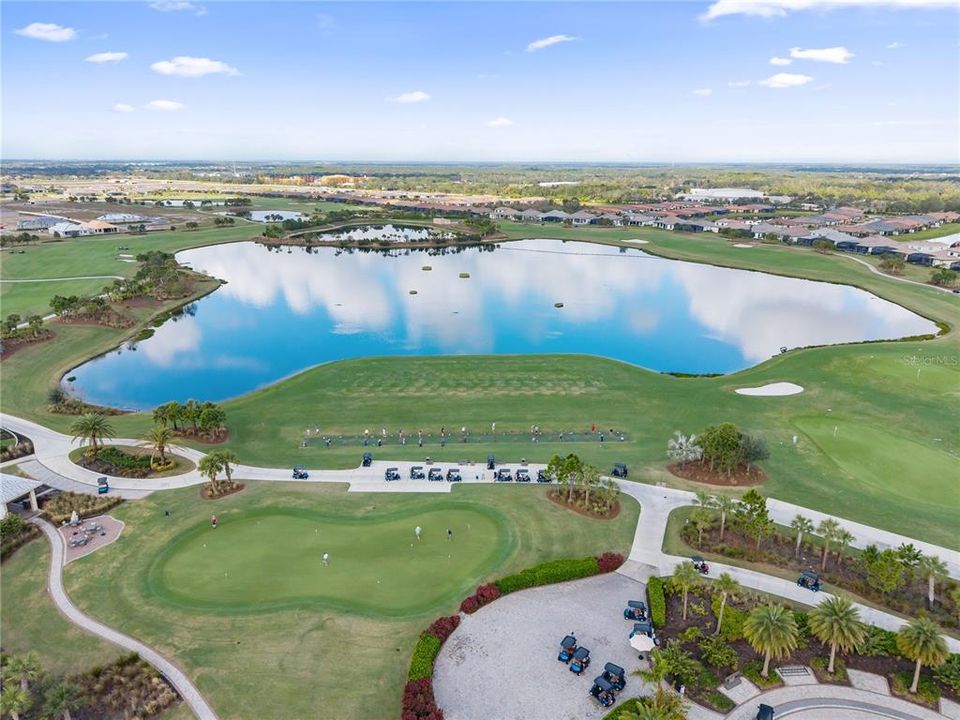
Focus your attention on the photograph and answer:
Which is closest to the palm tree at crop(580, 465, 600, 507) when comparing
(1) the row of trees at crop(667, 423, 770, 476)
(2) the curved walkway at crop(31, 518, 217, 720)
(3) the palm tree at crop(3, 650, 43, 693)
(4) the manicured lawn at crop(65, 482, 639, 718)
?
(4) the manicured lawn at crop(65, 482, 639, 718)

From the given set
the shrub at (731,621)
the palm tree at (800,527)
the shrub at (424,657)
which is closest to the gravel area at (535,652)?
the shrub at (424,657)

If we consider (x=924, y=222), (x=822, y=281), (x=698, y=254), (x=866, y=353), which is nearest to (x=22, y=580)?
(x=866, y=353)

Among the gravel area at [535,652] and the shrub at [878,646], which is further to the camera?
the shrub at [878,646]

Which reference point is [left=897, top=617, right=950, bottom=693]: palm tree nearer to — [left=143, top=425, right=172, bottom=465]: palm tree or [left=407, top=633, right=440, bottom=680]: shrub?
[left=407, top=633, right=440, bottom=680]: shrub

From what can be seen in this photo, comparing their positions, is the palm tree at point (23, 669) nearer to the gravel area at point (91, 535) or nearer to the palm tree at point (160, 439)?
the gravel area at point (91, 535)

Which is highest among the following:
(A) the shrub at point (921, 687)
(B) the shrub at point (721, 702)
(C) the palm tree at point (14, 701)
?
(C) the palm tree at point (14, 701)

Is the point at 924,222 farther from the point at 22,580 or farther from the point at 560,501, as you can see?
the point at 22,580

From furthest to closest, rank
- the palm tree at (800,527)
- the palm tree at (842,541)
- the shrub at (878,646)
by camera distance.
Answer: the palm tree at (800,527)
the palm tree at (842,541)
the shrub at (878,646)
